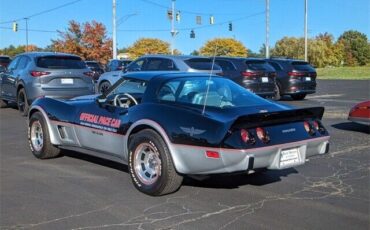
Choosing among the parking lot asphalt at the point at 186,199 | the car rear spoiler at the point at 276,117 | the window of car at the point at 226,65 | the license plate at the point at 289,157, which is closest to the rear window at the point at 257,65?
the window of car at the point at 226,65

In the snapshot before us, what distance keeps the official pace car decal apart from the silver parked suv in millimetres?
5742

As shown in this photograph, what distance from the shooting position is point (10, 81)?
43.5ft

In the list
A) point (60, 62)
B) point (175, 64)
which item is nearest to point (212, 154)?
point (60, 62)

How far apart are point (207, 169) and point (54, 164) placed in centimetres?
292

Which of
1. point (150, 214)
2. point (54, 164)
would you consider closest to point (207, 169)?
point (150, 214)

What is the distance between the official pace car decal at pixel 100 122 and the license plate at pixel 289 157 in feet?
6.55

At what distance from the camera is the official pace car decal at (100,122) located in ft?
19.8

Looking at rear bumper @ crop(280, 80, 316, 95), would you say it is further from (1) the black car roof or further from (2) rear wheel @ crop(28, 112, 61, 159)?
(1) the black car roof

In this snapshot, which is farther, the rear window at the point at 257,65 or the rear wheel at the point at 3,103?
the rear window at the point at 257,65

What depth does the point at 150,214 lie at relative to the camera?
478 cm

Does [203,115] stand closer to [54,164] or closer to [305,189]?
[305,189]

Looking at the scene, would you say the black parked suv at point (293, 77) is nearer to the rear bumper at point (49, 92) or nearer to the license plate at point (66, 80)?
the rear bumper at point (49, 92)

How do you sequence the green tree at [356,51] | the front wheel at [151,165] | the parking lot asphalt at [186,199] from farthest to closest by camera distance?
1. the green tree at [356,51]
2. the front wheel at [151,165]
3. the parking lot asphalt at [186,199]

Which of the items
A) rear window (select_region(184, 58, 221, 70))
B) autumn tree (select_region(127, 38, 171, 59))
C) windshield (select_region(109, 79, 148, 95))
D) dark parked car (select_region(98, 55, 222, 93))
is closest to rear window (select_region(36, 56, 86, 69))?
dark parked car (select_region(98, 55, 222, 93))
